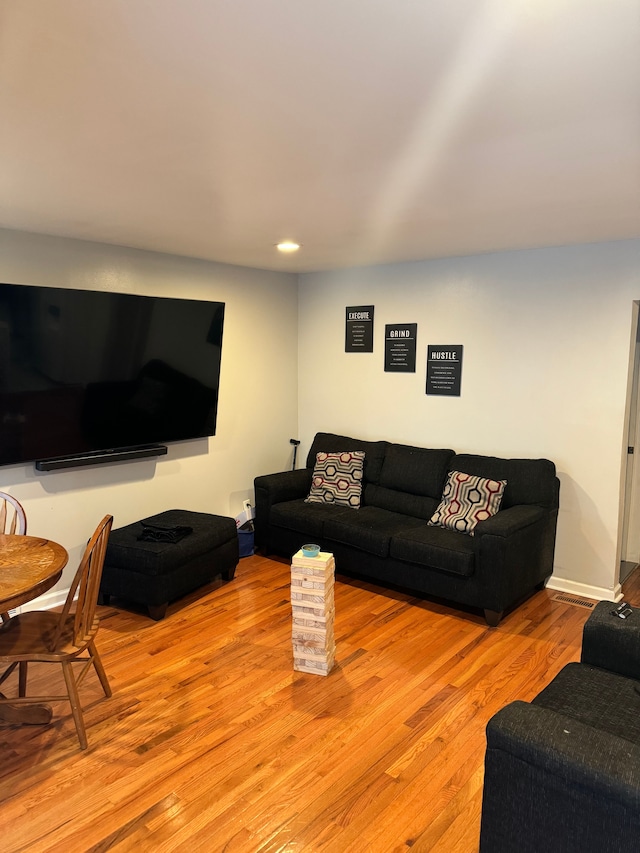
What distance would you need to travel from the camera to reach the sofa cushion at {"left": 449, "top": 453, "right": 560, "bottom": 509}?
13.2 feet

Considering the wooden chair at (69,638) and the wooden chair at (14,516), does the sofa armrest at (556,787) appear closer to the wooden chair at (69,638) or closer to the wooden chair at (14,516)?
the wooden chair at (69,638)

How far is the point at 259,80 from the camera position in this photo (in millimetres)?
1594

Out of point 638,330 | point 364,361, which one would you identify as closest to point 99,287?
point 364,361

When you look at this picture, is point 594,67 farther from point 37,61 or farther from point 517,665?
point 517,665

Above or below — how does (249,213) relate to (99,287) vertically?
above

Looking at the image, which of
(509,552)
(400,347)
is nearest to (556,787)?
(509,552)

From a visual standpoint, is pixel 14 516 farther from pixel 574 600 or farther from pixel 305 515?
pixel 574 600

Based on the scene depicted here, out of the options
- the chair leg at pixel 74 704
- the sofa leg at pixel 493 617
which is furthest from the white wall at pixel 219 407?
the sofa leg at pixel 493 617

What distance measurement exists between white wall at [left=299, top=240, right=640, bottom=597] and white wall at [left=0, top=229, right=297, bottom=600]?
0.82 metres

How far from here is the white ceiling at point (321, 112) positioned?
1305 millimetres

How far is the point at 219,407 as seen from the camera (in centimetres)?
495

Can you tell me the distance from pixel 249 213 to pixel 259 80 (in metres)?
1.55

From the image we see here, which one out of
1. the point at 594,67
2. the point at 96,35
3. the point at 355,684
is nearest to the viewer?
the point at 96,35

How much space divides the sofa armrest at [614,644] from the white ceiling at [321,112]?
182cm
